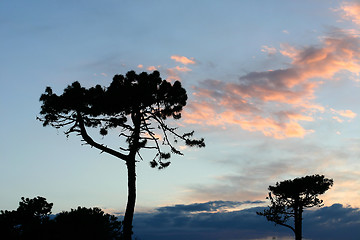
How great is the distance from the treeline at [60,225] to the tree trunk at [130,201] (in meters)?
1.20

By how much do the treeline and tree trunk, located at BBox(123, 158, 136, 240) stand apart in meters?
1.20

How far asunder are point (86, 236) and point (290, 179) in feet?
84.4

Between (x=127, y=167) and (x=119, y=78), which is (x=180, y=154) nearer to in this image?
(x=127, y=167)

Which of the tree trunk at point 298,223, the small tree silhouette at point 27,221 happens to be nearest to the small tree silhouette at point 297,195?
the tree trunk at point 298,223

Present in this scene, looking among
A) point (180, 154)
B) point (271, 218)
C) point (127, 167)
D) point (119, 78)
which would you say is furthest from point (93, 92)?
point (271, 218)

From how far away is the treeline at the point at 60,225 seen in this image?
24812mm

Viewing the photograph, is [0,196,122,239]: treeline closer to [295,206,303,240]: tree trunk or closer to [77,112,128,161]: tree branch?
[77,112,128,161]: tree branch

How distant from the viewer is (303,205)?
4153 centimetres

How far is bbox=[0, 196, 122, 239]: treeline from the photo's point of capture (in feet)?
81.4

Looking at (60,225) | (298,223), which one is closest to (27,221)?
(60,225)

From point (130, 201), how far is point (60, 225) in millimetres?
5127

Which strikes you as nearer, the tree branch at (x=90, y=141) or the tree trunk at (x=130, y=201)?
the tree trunk at (x=130, y=201)

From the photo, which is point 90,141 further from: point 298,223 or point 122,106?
point 298,223

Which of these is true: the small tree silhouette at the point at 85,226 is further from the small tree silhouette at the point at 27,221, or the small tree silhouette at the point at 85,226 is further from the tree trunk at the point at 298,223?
the tree trunk at the point at 298,223
